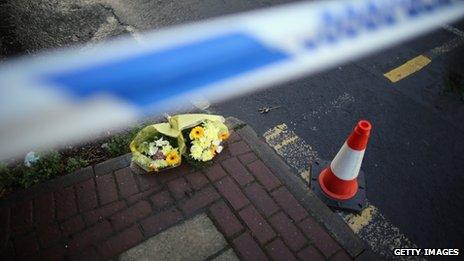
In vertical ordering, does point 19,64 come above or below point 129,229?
above

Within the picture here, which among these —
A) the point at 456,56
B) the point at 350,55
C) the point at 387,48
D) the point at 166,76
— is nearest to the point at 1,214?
the point at 166,76

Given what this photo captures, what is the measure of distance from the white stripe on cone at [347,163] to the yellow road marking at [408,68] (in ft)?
6.83

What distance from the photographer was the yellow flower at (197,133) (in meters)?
3.34

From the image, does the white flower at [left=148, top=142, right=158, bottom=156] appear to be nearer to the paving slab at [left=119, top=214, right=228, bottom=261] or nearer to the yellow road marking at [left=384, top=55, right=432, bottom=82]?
the paving slab at [left=119, top=214, right=228, bottom=261]

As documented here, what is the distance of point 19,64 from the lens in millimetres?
4664

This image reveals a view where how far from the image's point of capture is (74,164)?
337cm

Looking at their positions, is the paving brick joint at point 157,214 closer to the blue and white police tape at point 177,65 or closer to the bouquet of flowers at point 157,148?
the bouquet of flowers at point 157,148

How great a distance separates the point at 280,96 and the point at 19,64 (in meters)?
3.50

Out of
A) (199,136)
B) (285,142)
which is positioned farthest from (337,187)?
(199,136)

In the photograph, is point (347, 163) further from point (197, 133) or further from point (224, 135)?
point (197, 133)

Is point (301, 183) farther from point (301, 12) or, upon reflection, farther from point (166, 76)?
point (301, 12)

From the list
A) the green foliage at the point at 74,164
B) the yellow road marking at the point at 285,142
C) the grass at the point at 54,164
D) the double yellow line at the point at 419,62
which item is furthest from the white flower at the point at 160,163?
the double yellow line at the point at 419,62

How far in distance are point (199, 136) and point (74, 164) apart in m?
1.24

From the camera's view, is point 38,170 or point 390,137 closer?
point 38,170
